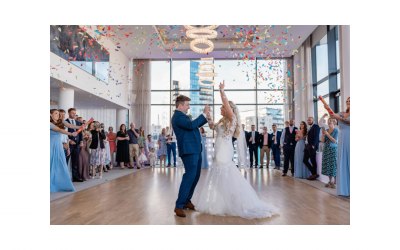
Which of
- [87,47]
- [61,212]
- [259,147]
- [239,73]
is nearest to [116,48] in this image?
[87,47]

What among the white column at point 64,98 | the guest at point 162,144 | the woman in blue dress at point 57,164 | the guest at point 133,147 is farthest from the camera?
the guest at point 162,144

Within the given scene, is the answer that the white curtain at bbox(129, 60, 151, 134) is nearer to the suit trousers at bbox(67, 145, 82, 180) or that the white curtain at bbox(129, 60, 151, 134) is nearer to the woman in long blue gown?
the suit trousers at bbox(67, 145, 82, 180)

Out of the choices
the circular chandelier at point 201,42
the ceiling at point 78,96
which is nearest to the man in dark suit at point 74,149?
the ceiling at point 78,96

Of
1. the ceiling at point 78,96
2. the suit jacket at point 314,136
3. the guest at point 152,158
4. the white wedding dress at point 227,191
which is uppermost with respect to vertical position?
the ceiling at point 78,96

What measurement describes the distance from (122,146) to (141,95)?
4.17 metres

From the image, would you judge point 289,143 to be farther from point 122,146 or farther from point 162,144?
point 122,146

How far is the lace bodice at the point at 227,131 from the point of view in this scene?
3.74m

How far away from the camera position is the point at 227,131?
3770mm

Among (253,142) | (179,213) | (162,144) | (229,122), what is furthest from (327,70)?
(179,213)

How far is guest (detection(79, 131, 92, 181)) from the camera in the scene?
21.8 feet

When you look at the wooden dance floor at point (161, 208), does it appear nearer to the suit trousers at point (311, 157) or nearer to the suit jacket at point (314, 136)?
the suit trousers at point (311, 157)

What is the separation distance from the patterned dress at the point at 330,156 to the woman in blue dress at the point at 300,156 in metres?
1.63

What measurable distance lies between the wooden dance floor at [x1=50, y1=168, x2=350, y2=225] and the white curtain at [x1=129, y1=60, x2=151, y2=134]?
27.3 feet
